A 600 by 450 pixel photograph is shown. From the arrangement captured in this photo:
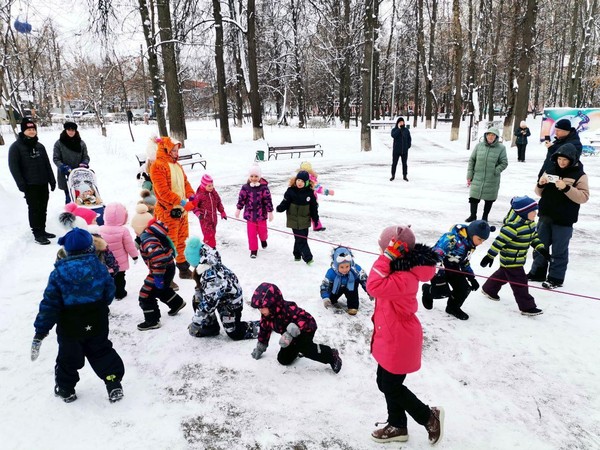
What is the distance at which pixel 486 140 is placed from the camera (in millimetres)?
7457

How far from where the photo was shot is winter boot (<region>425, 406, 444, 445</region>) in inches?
110

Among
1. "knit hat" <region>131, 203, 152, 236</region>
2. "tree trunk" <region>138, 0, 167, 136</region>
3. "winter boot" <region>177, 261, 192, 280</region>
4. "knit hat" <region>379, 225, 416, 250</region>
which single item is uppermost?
"tree trunk" <region>138, 0, 167, 136</region>

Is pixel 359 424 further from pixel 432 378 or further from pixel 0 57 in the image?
pixel 0 57

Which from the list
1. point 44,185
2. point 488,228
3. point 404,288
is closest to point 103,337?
point 404,288

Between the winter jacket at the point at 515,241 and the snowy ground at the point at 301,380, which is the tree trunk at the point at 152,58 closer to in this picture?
the snowy ground at the point at 301,380

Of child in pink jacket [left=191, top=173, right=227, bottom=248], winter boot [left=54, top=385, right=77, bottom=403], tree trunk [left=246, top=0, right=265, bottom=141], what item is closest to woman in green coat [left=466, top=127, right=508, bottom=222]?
child in pink jacket [left=191, top=173, right=227, bottom=248]

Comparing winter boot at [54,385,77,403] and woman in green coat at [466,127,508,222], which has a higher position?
woman in green coat at [466,127,508,222]

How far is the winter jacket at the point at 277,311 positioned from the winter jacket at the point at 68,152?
5.63 m

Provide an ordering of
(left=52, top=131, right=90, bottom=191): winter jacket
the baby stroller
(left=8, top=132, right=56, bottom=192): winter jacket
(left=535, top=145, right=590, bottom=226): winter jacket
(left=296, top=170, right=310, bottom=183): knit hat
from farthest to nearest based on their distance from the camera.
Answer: (left=52, top=131, right=90, bottom=191): winter jacket
the baby stroller
(left=8, top=132, right=56, bottom=192): winter jacket
(left=296, top=170, right=310, bottom=183): knit hat
(left=535, top=145, right=590, bottom=226): winter jacket

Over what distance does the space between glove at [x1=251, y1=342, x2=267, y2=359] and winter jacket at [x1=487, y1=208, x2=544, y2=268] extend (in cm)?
279

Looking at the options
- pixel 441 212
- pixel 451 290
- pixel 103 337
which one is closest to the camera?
pixel 103 337

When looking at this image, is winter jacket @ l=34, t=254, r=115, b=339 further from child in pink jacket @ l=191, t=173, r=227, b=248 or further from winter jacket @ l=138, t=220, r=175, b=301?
child in pink jacket @ l=191, t=173, r=227, b=248

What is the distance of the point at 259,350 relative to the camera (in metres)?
3.78

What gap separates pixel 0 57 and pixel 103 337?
23076mm
